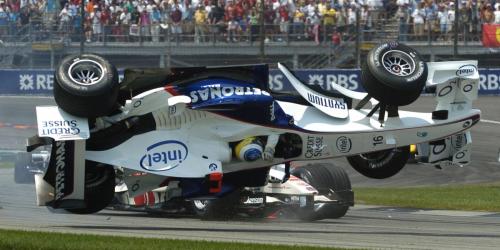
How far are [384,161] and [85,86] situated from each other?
376 centimetres

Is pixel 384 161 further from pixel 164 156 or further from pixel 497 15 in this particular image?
pixel 497 15

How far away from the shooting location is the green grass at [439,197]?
18122 mm

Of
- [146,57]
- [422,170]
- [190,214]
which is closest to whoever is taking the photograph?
[190,214]

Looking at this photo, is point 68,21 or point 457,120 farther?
point 68,21

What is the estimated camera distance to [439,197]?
755 inches

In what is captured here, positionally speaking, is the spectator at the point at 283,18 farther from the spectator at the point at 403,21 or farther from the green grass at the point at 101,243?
the green grass at the point at 101,243

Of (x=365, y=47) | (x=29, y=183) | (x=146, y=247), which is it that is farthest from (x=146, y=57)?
(x=146, y=247)

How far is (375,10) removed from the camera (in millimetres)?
29203

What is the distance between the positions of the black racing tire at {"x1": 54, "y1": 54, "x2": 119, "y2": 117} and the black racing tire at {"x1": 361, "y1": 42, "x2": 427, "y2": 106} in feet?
9.37

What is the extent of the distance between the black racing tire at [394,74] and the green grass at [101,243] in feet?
9.51

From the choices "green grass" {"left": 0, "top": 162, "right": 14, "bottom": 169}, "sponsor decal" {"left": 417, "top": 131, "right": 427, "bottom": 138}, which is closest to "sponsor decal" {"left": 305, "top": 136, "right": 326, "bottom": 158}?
"sponsor decal" {"left": 417, "top": 131, "right": 427, "bottom": 138}

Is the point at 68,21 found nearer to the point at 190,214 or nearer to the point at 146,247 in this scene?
the point at 190,214

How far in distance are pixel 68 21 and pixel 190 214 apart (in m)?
13.1

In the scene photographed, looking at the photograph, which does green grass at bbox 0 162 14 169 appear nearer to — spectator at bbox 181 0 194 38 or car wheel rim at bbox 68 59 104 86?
car wheel rim at bbox 68 59 104 86
